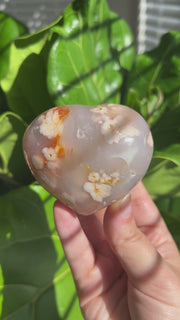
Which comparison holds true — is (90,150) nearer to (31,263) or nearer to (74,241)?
(74,241)

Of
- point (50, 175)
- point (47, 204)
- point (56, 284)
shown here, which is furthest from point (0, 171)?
point (50, 175)

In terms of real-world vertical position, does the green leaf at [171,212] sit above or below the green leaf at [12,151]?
below

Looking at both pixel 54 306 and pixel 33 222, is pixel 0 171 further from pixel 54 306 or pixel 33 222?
pixel 54 306

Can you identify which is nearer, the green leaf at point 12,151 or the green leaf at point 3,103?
the green leaf at point 12,151

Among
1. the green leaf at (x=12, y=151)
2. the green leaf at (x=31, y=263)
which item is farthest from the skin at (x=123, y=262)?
the green leaf at (x=12, y=151)

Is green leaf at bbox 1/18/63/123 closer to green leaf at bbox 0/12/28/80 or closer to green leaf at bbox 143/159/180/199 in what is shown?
green leaf at bbox 0/12/28/80

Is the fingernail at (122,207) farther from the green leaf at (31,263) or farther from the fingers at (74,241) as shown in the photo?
the green leaf at (31,263)

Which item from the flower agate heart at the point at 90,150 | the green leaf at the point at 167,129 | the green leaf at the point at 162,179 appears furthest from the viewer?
the green leaf at the point at 167,129
